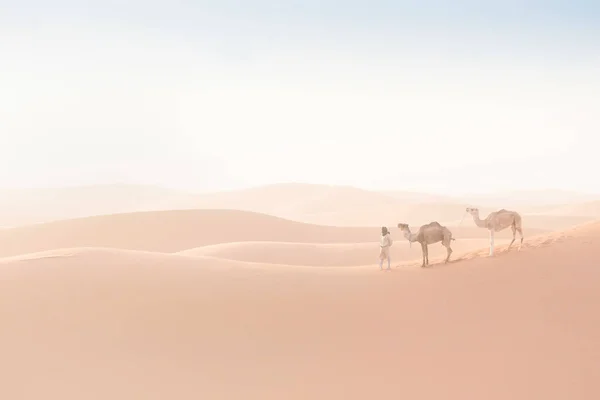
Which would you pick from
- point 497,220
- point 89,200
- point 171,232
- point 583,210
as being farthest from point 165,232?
point 89,200

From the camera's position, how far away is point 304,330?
8523 mm

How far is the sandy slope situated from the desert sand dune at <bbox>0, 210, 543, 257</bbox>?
23.2 meters

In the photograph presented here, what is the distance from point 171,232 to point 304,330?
1107 inches

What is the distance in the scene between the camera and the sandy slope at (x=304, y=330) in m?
7.16

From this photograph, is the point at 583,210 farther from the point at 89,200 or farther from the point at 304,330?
the point at 89,200

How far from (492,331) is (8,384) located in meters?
6.46

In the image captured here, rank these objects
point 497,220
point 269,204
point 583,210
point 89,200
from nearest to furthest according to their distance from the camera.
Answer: point 497,220 < point 583,210 < point 269,204 < point 89,200

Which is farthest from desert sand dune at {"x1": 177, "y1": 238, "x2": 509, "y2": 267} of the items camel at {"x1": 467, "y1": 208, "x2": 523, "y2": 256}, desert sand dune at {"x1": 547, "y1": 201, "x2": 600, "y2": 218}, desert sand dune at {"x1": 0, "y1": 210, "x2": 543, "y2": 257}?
desert sand dune at {"x1": 547, "y1": 201, "x2": 600, "y2": 218}

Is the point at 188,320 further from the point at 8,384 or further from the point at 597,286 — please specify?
the point at 597,286

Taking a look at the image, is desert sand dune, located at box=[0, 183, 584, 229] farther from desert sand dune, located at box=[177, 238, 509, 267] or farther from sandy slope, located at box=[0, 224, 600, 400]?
sandy slope, located at box=[0, 224, 600, 400]

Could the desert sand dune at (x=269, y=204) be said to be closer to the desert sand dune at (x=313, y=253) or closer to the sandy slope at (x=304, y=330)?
the desert sand dune at (x=313, y=253)

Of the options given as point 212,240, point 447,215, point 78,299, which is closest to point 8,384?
point 78,299

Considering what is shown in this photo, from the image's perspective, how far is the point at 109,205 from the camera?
5404 inches

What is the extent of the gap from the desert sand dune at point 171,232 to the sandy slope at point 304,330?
23.2 metres
